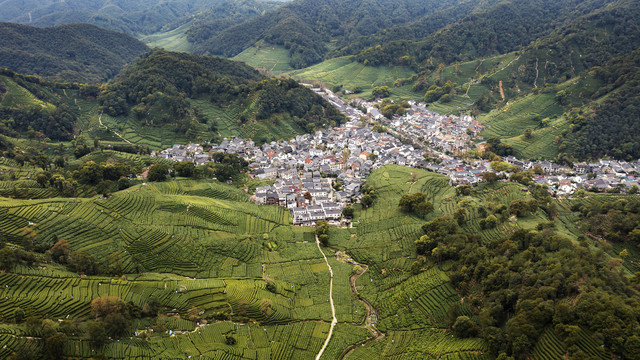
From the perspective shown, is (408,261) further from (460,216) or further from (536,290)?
(536,290)

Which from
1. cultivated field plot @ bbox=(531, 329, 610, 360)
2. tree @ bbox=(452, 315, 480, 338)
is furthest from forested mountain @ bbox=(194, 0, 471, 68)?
cultivated field plot @ bbox=(531, 329, 610, 360)

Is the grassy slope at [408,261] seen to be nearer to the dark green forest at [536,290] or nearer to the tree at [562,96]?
the dark green forest at [536,290]

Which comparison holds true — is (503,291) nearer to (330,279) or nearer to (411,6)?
(330,279)

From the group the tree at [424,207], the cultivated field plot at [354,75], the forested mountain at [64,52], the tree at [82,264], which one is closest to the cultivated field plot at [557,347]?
the tree at [424,207]

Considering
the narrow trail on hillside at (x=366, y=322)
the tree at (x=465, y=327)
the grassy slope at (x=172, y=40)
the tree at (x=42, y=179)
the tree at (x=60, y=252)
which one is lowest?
the narrow trail on hillside at (x=366, y=322)

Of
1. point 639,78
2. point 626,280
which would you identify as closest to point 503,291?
point 626,280

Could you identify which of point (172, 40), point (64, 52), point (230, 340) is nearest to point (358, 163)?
point (230, 340)
